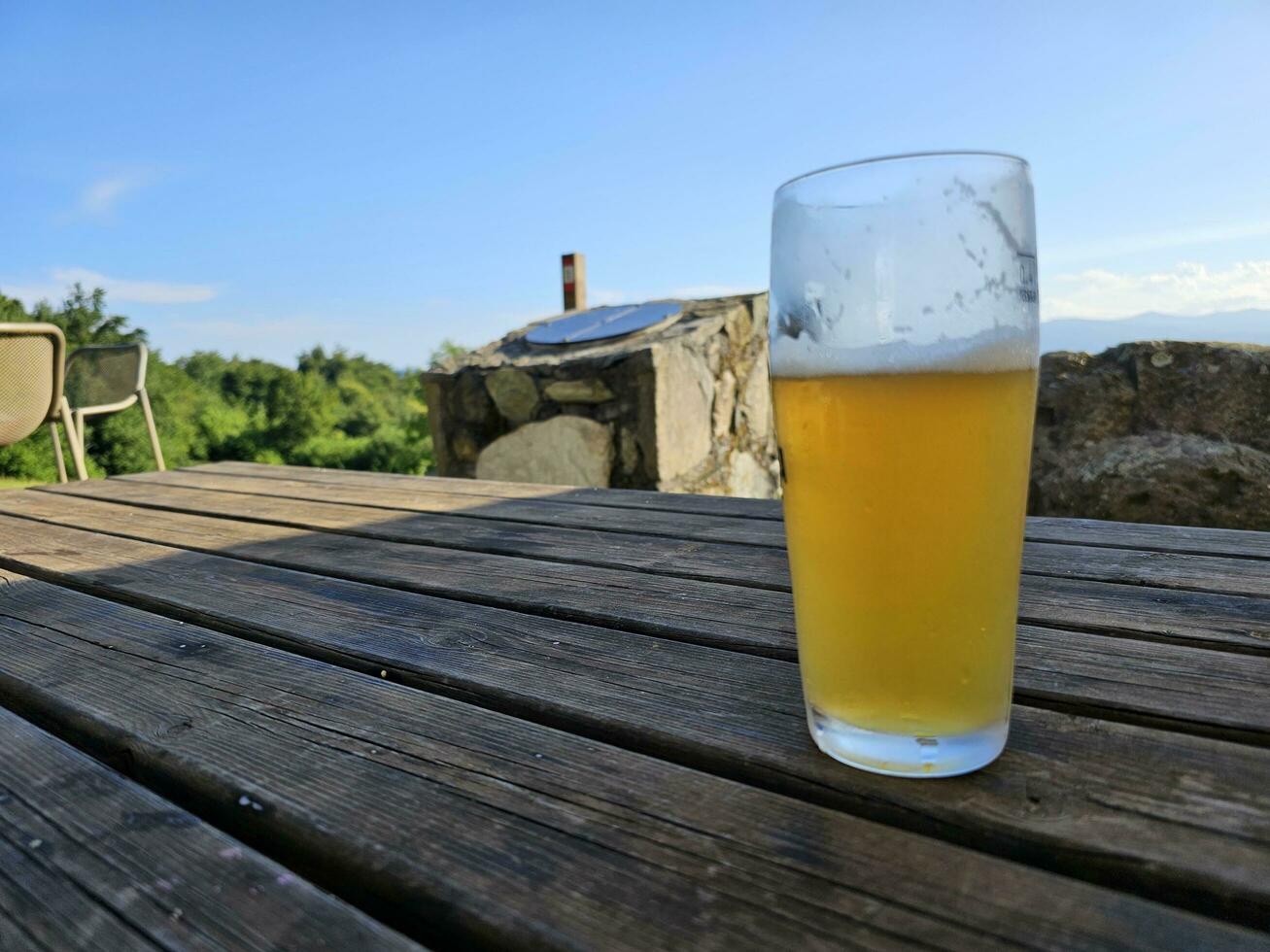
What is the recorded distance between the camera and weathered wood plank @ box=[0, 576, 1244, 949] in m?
0.39

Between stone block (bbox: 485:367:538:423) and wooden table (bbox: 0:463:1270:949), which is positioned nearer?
wooden table (bbox: 0:463:1270:949)

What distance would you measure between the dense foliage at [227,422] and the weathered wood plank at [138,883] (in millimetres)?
9535

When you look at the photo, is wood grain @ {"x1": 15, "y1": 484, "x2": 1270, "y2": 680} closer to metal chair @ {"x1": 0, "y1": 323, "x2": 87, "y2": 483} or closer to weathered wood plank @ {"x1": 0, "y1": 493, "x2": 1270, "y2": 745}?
weathered wood plank @ {"x1": 0, "y1": 493, "x2": 1270, "y2": 745}

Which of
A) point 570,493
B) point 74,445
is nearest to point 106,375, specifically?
point 74,445


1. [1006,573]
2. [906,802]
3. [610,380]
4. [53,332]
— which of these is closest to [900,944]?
[906,802]

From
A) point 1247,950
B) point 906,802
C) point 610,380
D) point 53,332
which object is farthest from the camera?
point 610,380

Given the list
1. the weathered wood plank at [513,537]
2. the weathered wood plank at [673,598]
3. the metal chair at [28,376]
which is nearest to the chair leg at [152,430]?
the metal chair at [28,376]

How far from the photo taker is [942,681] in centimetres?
50

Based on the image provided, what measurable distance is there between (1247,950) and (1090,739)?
21cm

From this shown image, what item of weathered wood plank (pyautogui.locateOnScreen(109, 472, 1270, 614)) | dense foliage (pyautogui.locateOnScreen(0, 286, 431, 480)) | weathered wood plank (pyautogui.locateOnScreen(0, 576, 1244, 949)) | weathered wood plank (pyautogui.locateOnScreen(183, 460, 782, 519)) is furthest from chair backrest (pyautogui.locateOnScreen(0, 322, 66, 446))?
dense foliage (pyautogui.locateOnScreen(0, 286, 431, 480))

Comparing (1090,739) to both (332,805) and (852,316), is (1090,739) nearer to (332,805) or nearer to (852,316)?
(852,316)

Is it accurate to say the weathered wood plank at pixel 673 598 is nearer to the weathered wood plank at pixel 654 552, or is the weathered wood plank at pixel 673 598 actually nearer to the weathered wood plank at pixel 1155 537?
the weathered wood plank at pixel 654 552

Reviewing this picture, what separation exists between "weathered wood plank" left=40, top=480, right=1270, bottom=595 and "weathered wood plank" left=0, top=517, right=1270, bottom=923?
0.84 feet

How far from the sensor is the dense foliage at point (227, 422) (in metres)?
10.0
